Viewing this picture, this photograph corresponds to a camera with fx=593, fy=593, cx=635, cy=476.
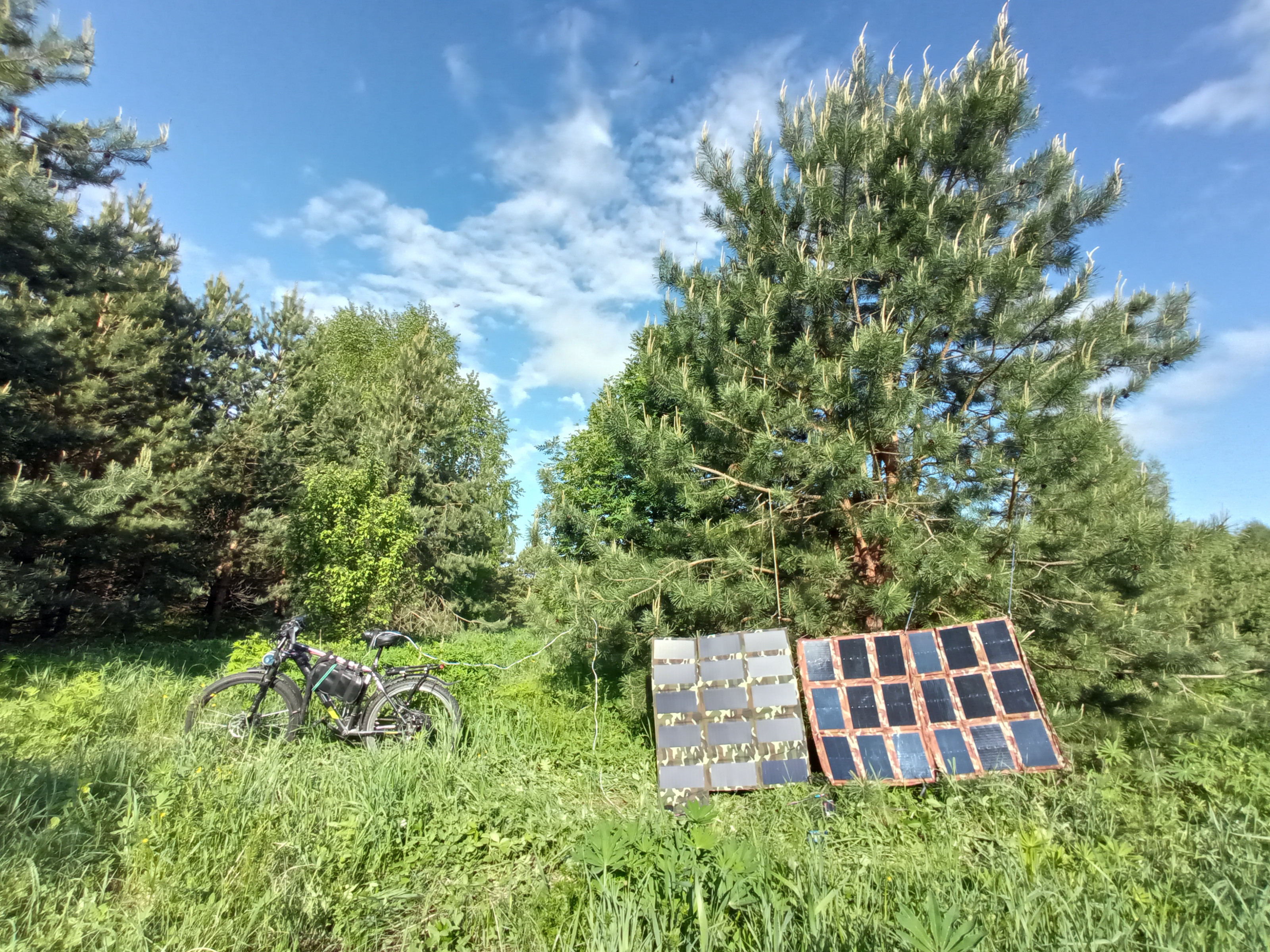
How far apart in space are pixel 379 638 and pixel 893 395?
5.27 m

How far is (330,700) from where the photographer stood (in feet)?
18.7

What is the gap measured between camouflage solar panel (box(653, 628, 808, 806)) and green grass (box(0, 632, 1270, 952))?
23cm

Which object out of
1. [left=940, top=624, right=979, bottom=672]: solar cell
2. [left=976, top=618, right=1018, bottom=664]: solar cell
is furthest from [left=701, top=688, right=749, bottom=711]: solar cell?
[left=976, top=618, right=1018, bottom=664]: solar cell

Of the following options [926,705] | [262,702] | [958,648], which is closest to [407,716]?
[262,702]

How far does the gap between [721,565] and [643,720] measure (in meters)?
2.19

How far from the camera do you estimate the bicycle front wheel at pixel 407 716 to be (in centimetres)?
545

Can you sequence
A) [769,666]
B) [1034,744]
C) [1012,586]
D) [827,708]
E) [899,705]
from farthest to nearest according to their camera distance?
[769,666] → [827,708] → [899,705] → [1012,586] → [1034,744]

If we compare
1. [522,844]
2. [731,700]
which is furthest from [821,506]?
[522,844]

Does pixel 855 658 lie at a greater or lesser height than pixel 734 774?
greater

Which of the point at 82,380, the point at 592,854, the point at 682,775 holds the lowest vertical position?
the point at 592,854

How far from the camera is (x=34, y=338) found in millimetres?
8758

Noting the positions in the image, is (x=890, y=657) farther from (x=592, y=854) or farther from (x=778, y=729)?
(x=592, y=854)

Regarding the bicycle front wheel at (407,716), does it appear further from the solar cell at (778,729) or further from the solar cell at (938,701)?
the solar cell at (938,701)

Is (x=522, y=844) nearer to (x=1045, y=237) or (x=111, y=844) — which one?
(x=111, y=844)
